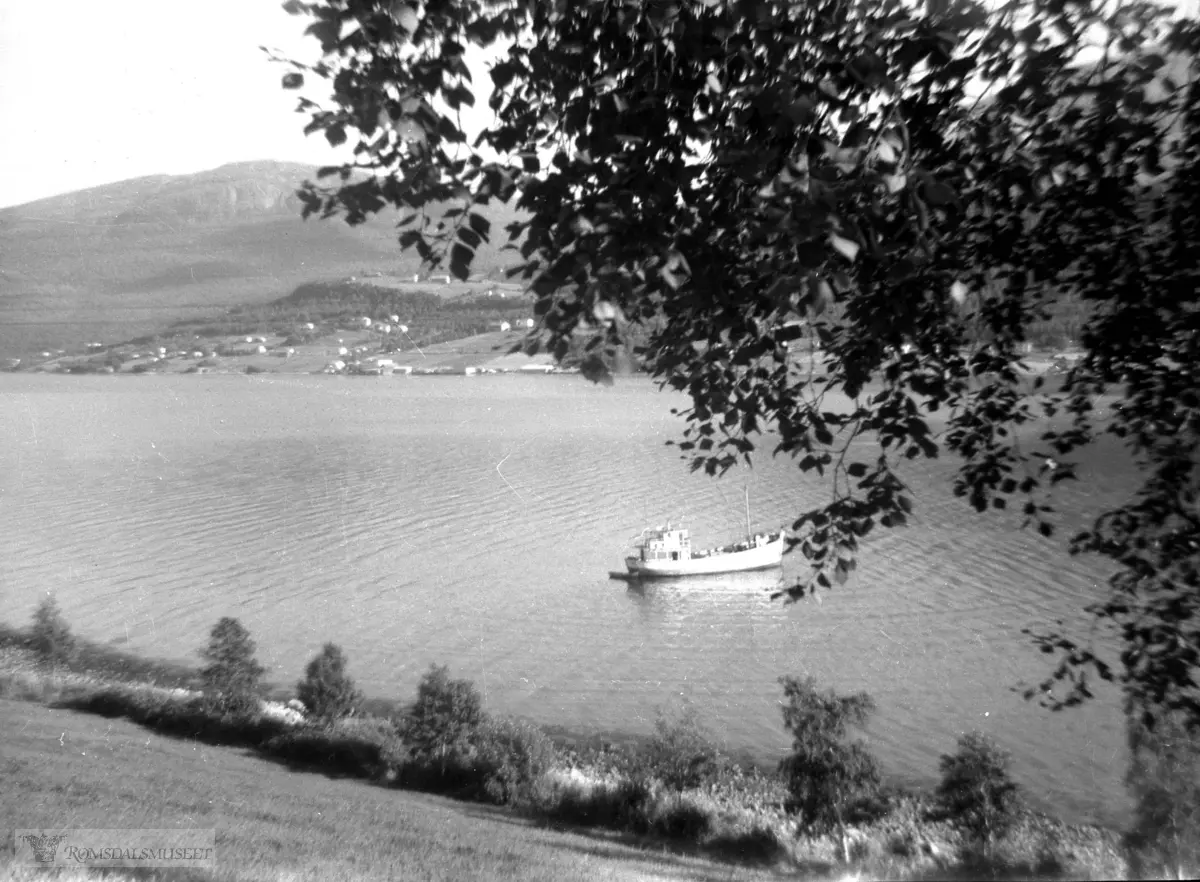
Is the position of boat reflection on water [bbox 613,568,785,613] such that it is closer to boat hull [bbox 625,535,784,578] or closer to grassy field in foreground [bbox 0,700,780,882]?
boat hull [bbox 625,535,784,578]

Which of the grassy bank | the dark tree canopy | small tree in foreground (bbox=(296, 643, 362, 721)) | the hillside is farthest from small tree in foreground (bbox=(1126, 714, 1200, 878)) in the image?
small tree in foreground (bbox=(296, 643, 362, 721))

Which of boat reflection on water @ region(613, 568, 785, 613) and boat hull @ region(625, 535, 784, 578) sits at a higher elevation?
boat hull @ region(625, 535, 784, 578)

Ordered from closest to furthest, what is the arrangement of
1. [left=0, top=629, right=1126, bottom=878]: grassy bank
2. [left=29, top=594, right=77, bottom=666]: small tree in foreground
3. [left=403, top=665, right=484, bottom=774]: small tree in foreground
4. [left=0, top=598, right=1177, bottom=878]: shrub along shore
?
[left=0, top=629, right=1126, bottom=878]: grassy bank < [left=0, top=598, right=1177, bottom=878]: shrub along shore < [left=403, top=665, right=484, bottom=774]: small tree in foreground < [left=29, top=594, right=77, bottom=666]: small tree in foreground

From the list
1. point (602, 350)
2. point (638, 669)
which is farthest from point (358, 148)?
point (638, 669)

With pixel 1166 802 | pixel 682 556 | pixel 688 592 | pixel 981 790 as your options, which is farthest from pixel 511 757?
pixel 1166 802

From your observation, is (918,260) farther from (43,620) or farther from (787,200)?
(43,620)

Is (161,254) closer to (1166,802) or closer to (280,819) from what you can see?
(280,819)
